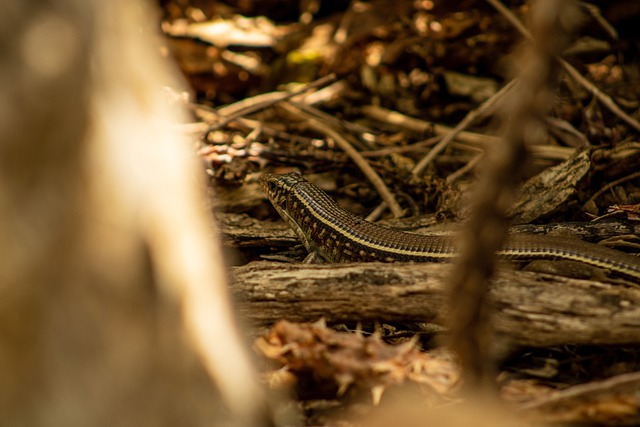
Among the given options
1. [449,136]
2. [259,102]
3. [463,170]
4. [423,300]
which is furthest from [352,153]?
[423,300]

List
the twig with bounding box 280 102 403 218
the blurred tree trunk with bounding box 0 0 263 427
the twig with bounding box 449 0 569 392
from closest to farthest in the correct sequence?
1. the twig with bounding box 449 0 569 392
2. the blurred tree trunk with bounding box 0 0 263 427
3. the twig with bounding box 280 102 403 218

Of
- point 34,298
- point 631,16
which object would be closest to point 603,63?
point 631,16

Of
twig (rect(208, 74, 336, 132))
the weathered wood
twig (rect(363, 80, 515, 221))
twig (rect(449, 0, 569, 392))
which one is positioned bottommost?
the weathered wood

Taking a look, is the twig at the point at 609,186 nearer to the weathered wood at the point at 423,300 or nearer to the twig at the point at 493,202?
the weathered wood at the point at 423,300

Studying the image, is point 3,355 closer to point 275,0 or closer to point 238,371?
point 238,371

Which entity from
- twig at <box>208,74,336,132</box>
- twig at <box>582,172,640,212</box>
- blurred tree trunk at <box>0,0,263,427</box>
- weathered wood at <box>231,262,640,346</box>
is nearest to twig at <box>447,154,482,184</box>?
twig at <box>582,172,640,212</box>

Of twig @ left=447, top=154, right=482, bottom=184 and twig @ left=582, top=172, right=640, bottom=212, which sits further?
twig @ left=447, top=154, right=482, bottom=184

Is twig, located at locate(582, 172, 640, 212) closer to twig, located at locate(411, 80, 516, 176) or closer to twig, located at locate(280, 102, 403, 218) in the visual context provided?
twig, located at locate(411, 80, 516, 176)
